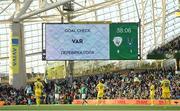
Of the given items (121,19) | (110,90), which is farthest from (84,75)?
(110,90)

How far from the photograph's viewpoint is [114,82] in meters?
52.9

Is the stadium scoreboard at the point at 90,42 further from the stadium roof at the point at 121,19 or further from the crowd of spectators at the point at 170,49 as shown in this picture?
the stadium roof at the point at 121,19

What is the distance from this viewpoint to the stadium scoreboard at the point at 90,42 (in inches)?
1783

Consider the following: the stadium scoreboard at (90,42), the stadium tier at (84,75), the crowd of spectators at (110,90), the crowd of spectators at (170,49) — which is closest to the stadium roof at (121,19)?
the stadium tier at (84,75)

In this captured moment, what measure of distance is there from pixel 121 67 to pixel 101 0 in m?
10.5

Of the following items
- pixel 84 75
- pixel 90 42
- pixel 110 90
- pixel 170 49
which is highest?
pixel 90 42

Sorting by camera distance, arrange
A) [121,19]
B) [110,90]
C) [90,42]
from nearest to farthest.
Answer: [90,42] < [110,90] < [121,19]

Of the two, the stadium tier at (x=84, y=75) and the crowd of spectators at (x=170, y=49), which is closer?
the stadium tier at (x=84, y=75)

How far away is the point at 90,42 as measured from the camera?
150 feet

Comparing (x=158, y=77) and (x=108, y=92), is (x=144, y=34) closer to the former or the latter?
(x=158, y=77)

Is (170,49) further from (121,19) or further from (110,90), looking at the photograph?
(121,19)

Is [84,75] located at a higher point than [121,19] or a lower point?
lower

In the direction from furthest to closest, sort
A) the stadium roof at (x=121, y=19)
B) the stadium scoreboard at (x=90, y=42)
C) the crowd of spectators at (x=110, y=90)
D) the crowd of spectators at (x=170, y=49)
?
1. the stadium roof at (x=121, y=19)
2. the crowd of spectators at (x=170, y=49)
3. the crowd of spectators at (x=110, y=90)
4. the stadium scoreboard at (x=90, y=42)

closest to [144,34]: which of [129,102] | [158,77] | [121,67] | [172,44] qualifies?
[121,67]
